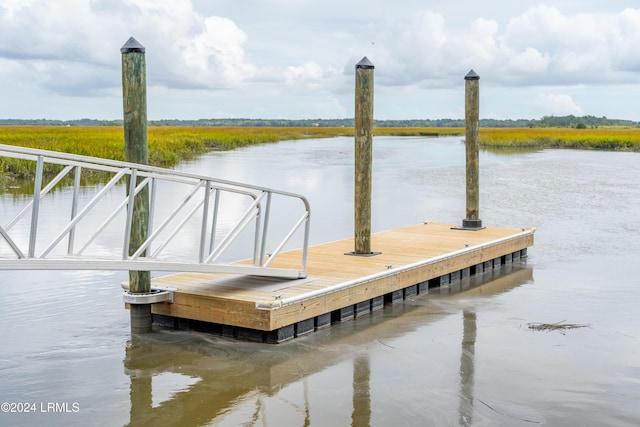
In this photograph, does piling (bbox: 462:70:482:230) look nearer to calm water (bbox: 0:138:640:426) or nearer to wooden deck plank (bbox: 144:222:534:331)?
wooden deck plank (bbox: 144:222:534:331)

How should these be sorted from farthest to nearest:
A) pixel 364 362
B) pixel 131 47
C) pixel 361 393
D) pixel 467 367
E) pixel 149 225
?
1. pixel 149 225
2. pixel 131 47
3. pixel 364 362
4. pixel 467 367
5. pixel 361 393

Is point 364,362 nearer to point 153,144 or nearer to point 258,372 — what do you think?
point 258,372

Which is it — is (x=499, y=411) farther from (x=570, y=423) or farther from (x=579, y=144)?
(x=579, y=144)

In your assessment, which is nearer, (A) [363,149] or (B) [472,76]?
(A) [363,149]

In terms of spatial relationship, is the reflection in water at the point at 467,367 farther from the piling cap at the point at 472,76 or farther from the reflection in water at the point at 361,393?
the piling cap at the point at 472,76

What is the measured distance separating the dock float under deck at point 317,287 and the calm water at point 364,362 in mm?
190

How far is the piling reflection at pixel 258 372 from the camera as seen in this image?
6.39m

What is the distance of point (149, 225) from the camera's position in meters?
8.35

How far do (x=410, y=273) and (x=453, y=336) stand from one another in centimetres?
158

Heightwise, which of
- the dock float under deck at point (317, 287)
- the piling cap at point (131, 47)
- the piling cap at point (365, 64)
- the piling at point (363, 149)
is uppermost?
the piling cap at point (365, 64)

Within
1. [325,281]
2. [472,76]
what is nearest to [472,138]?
[472,76]

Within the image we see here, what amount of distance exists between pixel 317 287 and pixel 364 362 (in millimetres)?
1235

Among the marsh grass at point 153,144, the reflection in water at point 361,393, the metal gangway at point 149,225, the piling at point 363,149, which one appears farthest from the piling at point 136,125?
the marsh grass at point 153,144

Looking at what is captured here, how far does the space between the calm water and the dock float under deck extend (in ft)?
0.62
